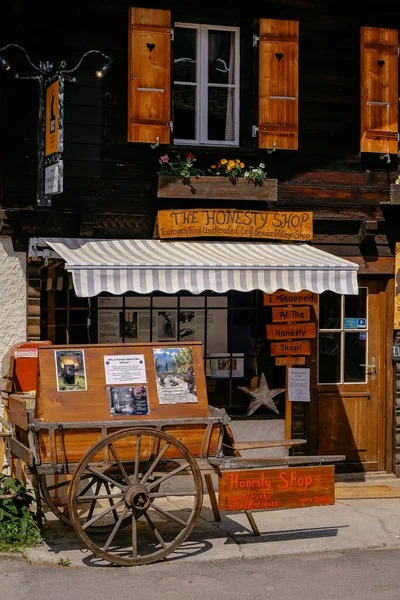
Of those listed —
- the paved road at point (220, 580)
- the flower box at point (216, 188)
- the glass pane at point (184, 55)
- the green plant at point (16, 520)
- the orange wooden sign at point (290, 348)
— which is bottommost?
the paved road at point (220, 580)

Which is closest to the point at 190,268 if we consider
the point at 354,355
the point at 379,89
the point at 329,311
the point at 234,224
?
the point at 234,224

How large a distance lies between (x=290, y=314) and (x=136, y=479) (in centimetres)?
394

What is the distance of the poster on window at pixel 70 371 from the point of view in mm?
8227

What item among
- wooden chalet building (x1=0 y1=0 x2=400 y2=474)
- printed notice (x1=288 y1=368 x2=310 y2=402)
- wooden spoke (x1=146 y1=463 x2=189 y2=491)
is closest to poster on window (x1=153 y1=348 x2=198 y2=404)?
wooden spoke (x1=146 y1=463 x2=189 y2=491)

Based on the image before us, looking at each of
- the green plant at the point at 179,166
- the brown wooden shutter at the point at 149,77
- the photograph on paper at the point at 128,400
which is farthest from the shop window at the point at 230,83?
the photograph on paper at the point at 128,400

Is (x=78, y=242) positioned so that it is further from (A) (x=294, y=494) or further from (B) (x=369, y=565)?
(B) (x=369, y=565)

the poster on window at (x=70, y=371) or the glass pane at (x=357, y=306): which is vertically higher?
the glass pane at (x=357, y=306)

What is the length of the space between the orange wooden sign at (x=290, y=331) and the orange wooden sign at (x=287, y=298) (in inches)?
9.9

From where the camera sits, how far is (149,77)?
1090cm

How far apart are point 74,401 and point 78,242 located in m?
2.79

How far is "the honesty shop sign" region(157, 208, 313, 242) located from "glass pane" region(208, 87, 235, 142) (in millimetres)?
961

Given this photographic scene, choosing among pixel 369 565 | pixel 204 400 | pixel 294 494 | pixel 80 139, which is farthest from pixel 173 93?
pixel 369 565

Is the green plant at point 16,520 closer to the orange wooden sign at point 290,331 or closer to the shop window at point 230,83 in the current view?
the orange wooden sign at point 290,331

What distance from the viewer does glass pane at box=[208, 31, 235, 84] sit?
11.4 m
